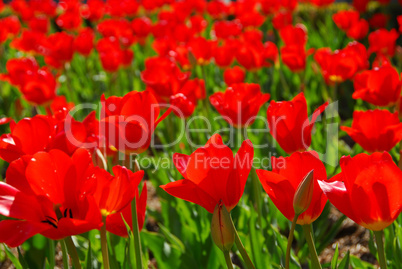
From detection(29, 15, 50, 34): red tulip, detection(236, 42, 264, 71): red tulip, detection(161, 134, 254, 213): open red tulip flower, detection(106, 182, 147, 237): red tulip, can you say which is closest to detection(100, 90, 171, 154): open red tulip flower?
detection(106, 182, 147, 237): red tulip

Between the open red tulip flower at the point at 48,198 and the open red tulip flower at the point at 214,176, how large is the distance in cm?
17

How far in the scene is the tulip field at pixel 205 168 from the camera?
1.04 metres

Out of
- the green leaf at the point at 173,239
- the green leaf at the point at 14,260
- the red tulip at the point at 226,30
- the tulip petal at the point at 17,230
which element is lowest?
the green leaf at the point at 173,239

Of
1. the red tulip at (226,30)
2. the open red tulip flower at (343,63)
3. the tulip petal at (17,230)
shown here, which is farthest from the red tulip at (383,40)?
the tulip petal at (17,230)

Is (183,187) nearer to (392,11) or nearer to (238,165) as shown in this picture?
(238,165)

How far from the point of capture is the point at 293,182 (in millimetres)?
1114

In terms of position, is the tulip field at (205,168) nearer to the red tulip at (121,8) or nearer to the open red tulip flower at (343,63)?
the open red tulip flower at (343,63)

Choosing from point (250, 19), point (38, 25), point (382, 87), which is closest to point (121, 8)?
point (38, 25)

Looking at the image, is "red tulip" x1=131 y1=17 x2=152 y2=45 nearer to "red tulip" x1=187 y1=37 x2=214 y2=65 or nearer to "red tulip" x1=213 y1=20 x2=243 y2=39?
"red tulip" x1=213 y1=20 x2=243 y2=39

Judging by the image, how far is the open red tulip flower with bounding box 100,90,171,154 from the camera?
52.7 inches

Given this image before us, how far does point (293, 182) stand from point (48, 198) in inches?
19.0

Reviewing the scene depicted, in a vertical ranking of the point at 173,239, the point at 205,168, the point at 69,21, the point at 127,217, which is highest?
the point at 205,168

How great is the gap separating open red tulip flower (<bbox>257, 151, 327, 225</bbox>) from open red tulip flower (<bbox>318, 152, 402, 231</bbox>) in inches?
2.6

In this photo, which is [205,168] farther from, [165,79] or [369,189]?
[165,79]
